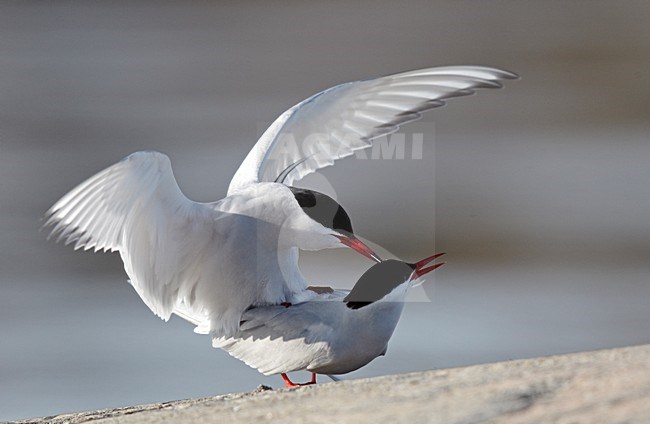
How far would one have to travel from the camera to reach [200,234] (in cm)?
276

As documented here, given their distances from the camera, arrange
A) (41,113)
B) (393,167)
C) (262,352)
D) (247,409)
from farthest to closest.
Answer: (41,113) → (393,167) → (262,352) → (247,409)

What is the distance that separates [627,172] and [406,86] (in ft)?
11.0

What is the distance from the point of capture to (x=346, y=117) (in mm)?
3127

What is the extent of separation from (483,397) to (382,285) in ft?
4.13

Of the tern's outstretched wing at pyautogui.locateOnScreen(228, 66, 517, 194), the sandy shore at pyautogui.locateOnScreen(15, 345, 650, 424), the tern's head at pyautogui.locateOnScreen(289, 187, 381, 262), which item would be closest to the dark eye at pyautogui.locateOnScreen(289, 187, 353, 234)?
the tern's head at pyautogui.locateOnScreen(289, 187, 381, 262)

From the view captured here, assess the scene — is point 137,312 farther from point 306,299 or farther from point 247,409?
point 247,409

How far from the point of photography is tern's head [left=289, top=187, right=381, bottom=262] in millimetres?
2721

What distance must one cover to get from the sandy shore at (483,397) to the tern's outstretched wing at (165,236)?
969 millimetres

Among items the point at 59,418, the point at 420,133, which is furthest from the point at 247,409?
the point at 420,133

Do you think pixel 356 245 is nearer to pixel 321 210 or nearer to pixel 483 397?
pixel 321 210

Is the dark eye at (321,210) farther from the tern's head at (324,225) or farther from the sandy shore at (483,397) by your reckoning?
the sandy shore at (483,397)

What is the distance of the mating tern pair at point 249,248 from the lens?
264cm

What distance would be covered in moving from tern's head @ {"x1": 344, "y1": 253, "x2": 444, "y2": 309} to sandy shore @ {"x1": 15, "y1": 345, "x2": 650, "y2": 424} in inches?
36.0

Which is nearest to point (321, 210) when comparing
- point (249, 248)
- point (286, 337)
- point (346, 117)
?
point (249, 248)
